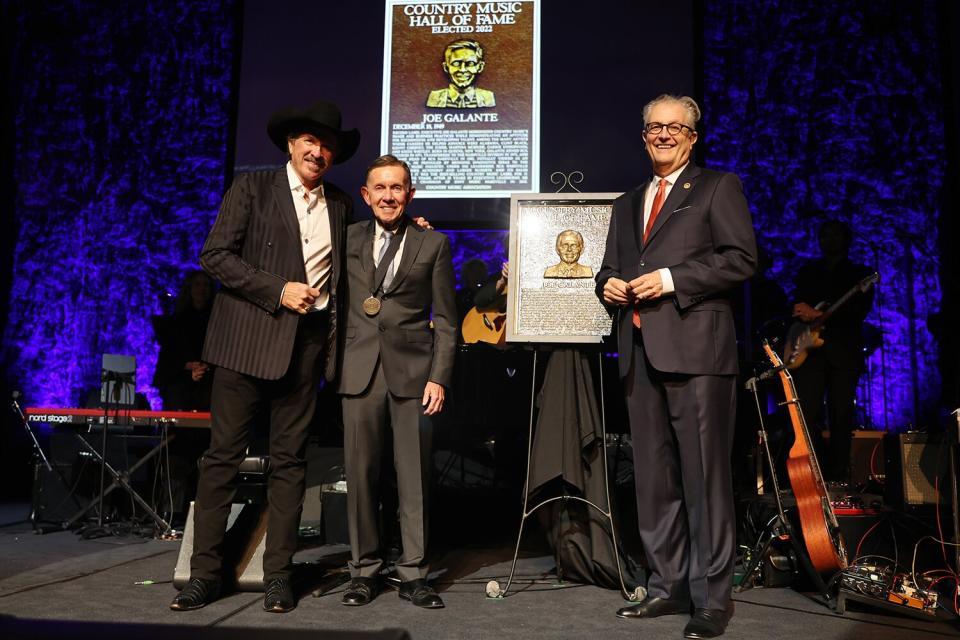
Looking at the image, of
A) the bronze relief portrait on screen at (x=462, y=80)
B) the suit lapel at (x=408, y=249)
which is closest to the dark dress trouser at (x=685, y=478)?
the suit lapel at (x=408, y=249)

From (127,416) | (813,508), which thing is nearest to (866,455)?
(813,508)

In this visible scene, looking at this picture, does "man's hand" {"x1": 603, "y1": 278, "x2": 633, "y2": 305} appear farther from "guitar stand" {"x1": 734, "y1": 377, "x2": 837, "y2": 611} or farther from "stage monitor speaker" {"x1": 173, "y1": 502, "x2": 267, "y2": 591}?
"stage monitor speaker" {"x1": 173, "y1": 502, "x2": 267, "y2": 591}

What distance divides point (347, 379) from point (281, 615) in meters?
0.89

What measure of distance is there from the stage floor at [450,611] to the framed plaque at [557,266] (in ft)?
3.62

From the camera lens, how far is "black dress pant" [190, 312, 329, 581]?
2.77m

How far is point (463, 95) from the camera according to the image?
5930 millimetres

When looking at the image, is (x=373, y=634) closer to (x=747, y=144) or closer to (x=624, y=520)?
(x=624, y=520)

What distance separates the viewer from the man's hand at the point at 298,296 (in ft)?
9.02

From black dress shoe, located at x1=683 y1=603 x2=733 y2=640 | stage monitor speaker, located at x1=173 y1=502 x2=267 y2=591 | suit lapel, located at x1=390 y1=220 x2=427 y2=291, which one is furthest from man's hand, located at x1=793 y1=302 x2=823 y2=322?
stage monitor speaker, located at x1=173 y1=502 x2=267 y2=591

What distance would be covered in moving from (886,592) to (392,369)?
204cm

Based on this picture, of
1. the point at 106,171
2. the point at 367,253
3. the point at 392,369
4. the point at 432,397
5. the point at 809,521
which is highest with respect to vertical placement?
the point at 106,171

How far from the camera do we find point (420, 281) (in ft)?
10.0

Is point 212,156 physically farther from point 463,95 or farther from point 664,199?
point 664,199

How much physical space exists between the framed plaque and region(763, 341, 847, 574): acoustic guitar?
912 mm
